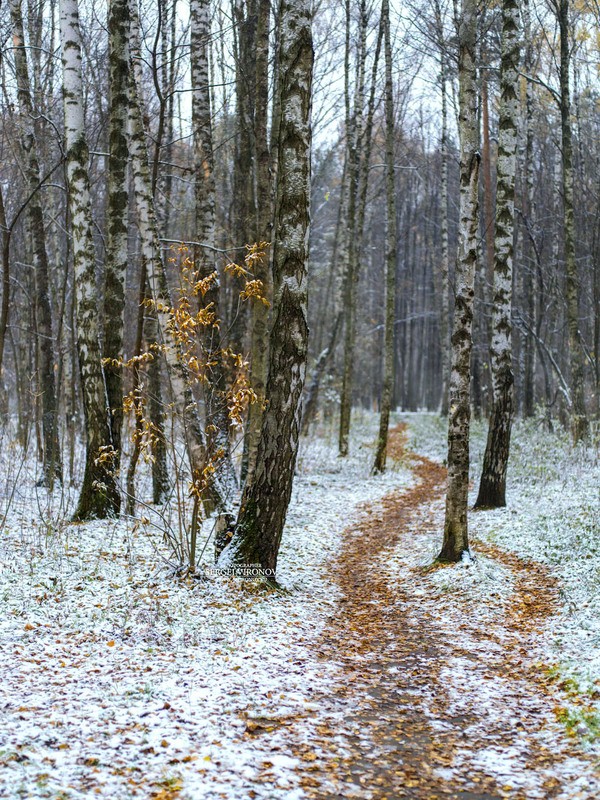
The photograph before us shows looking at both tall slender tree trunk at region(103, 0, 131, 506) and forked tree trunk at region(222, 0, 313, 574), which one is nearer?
forked tree trunk at region(222, 0, 313, 574)

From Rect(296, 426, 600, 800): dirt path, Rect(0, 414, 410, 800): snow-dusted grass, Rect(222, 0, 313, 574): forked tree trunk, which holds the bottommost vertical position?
Rect(296, 426, 600, 800): dirt path

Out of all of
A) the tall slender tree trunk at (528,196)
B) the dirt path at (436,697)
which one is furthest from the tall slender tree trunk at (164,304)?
the tall slender tree trunk at (528,196)

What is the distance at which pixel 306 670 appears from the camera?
5.60 metres

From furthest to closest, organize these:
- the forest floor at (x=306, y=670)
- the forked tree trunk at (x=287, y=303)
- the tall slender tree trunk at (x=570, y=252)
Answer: the tall slender tree trunk at (x=570, y=252)
the forked tree trunk at (x=287, y=303)
the forest floor at (x=306, y=670)

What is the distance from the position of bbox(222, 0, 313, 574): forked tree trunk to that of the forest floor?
2.90 feet

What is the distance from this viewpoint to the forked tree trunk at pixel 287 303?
7266 mm

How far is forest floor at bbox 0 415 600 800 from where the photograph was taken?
4.03 metres

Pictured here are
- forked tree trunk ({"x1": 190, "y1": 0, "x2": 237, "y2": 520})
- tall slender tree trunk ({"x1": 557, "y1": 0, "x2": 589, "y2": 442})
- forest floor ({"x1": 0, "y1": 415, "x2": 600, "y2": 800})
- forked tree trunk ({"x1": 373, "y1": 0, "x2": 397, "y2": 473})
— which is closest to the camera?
forest floor ({"x1": 0, "y1": 415, "x2": 600, "y2": 800})

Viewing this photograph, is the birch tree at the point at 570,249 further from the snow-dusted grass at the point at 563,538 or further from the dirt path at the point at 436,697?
the dirt path at the point at 436,697

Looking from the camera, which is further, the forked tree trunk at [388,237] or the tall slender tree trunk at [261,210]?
the forked tree trunk at [388,237]

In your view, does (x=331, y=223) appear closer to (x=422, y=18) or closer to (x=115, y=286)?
(x=422, y=18)

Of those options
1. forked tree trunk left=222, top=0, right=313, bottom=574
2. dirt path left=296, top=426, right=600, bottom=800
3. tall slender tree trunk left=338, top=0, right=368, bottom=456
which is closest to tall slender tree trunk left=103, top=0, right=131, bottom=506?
forked tree trunk left=222, top=0, right=313, bottom=574

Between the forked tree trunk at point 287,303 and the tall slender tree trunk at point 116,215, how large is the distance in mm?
3355

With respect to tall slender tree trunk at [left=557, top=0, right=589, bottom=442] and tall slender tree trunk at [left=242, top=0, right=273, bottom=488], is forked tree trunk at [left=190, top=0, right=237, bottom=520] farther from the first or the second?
tall slender tree trunk at [left=557, top=0, right=589, bottom=442]
